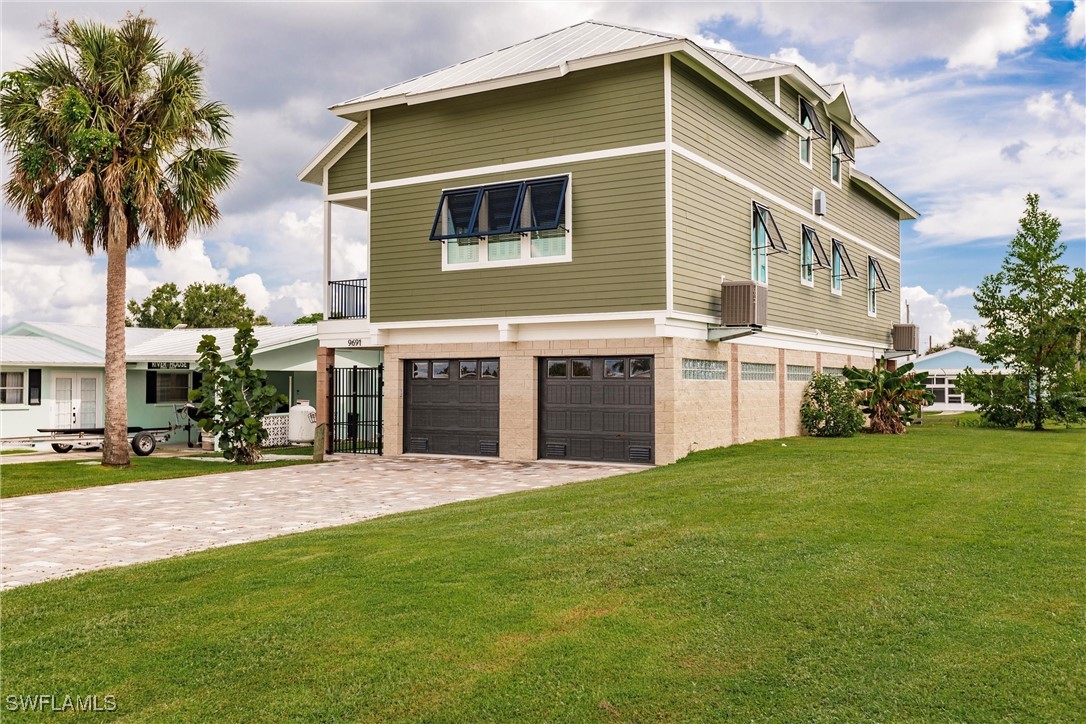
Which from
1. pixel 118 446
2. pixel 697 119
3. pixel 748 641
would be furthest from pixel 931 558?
pixel 118 446

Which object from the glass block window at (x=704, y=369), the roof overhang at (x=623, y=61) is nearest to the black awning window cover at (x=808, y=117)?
the roof overhang at (x=623, y=61)

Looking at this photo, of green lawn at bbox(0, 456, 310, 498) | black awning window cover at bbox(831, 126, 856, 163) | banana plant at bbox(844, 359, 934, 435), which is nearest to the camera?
green lawn at bbox(0, 456, 310, 498)

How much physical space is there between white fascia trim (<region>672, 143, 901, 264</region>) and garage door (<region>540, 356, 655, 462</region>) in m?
4.29

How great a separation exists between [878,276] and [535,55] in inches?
654

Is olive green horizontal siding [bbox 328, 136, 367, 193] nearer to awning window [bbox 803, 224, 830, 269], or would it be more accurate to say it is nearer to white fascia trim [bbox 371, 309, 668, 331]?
white fascia trim [bbox 371, 309, 668, 331]

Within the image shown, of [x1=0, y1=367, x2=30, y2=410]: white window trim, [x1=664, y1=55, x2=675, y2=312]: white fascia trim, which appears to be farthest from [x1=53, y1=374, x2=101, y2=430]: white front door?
[x1=664, y1=55, x2=675, y2=312]: white fascia trim

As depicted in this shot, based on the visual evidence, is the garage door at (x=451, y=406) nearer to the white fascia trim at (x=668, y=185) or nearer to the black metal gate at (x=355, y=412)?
the black metal gate at (x=355, y=412)

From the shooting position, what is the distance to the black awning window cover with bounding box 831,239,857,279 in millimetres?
27484

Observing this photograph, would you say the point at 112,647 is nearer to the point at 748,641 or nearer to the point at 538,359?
the point at 748,641

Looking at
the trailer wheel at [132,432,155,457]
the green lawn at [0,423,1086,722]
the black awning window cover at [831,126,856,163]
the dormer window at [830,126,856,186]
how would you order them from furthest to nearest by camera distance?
the black awning window cover at [831,126,856,163] < the dormer window at [830,126,856,186] < the trailer wheel at [132,432,155,457] < the green lawn at [0,423,1086,722]

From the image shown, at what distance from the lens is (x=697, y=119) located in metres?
18.8

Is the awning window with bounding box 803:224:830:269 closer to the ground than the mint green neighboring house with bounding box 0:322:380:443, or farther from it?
farther from it

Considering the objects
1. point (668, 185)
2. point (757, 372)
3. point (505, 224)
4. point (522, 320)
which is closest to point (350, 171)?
point (505, 224)

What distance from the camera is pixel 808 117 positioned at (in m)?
25.3
